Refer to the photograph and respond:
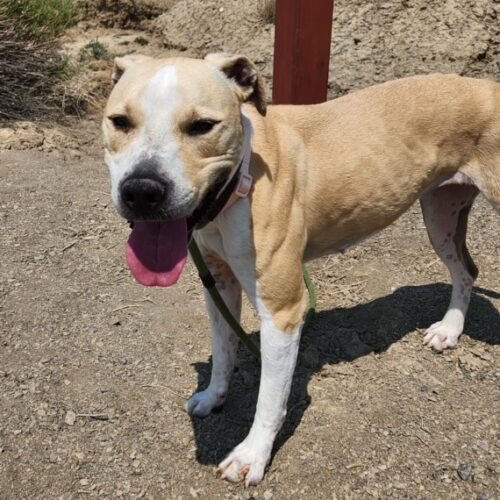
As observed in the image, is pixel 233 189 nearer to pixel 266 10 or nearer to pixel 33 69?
pixel 33 69

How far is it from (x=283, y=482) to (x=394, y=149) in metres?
1.79

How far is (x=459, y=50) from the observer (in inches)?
295

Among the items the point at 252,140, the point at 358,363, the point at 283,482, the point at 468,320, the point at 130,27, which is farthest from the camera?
the point at 130,27

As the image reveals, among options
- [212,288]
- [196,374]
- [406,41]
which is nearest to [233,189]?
[212,288]

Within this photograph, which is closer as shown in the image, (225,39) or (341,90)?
(341,90)

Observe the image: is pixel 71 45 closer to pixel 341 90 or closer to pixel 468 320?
pixel 341 90

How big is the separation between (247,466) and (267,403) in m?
0.36

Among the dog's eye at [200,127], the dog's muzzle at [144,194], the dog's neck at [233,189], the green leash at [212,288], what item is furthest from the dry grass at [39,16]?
the dog's muzzle at [144,194]

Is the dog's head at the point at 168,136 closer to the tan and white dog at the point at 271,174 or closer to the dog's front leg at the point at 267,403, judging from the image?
the tan and white dog at the point at 271,174

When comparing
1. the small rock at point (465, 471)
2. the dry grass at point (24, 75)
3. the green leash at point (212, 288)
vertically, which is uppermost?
the green leash at point (212, 288)

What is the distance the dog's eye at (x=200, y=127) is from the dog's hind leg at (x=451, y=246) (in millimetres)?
1963

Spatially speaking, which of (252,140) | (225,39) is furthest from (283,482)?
Result: (225,39)

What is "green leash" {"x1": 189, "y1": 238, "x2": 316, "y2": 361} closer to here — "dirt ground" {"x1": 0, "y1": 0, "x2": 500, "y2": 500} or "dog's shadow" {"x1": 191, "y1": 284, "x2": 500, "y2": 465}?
"dog's shadow" {"x1": 191, "y1": 284, "x2": 500, "y2": 465}

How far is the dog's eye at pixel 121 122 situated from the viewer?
2357 mm
